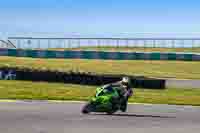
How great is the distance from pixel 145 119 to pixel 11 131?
4.42m

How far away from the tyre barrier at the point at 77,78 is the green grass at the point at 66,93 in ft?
1.66

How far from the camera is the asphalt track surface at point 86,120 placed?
11828 mm

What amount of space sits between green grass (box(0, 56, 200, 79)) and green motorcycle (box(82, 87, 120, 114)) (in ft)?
78.8

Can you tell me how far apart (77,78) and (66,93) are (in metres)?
3.40

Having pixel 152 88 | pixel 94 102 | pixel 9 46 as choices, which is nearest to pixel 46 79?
pixel 152 88

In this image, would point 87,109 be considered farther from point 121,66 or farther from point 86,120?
point 121,66

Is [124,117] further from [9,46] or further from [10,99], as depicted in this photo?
[9,46]

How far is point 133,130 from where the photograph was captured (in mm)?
11914

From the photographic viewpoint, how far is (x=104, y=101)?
14.2 m

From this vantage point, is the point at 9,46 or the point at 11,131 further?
the point at 9,46

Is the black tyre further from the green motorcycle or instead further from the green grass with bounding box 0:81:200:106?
the green grass with bounding box 0:81:200:106

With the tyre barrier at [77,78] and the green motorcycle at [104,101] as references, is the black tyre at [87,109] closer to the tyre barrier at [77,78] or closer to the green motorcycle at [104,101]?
the green motorcycle at [104,101]

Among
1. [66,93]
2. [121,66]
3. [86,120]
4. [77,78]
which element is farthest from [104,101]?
[121,66]

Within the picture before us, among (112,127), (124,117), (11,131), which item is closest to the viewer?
(11,131)
